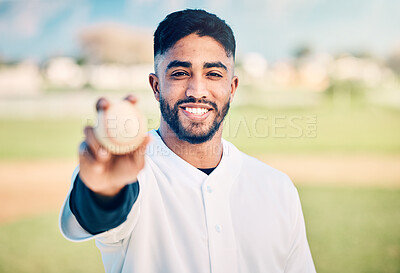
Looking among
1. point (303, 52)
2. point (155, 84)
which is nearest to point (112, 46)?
point (303, 52)

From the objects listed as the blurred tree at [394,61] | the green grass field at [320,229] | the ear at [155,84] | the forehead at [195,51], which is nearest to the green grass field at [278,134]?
the green grass field at [320,229]

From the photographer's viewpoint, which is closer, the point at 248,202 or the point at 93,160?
the point at 93,160

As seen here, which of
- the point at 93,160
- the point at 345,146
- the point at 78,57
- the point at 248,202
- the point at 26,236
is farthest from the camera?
the point at 78,57

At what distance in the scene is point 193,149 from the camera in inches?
60.6

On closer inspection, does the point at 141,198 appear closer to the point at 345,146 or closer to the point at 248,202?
the point at 248,202

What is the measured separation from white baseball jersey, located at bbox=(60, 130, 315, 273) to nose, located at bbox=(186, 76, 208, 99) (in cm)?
24

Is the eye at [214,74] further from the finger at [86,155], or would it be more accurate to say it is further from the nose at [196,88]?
A: the finger at [86,155]

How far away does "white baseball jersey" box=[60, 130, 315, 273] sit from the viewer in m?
1.29

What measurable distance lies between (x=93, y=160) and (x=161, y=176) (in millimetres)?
524

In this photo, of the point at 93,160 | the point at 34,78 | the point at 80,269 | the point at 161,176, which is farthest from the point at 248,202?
the point at 34,78

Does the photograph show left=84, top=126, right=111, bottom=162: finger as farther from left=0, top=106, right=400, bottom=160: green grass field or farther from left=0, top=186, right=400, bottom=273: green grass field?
left=0, top=106, right=400, bottom=160: green grass field

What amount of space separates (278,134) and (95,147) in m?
17.9

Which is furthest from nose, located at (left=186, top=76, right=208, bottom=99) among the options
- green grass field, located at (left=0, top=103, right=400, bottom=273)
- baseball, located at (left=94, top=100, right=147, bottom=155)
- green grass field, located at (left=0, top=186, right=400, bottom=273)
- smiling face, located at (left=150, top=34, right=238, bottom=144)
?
green grass field, located at (left=0, top=186, right=400, bottom=273)

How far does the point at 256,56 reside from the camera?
25.1 m
